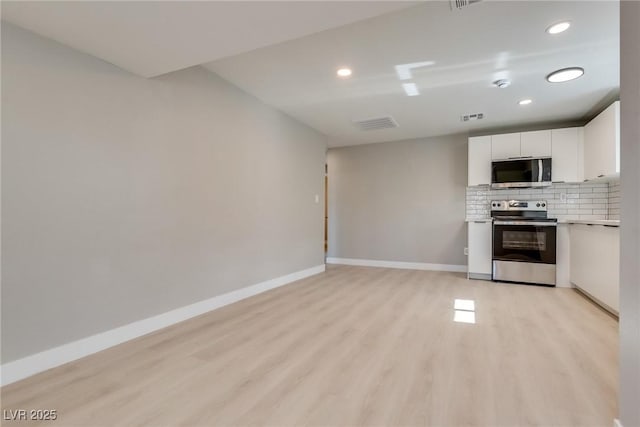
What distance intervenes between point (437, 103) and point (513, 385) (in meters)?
3.12

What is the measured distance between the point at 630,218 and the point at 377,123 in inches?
145

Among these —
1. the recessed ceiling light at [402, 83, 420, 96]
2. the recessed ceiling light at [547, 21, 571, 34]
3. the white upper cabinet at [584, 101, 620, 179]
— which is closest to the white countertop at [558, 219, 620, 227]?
the white upper cabinet at [584, 101, 620, 179]

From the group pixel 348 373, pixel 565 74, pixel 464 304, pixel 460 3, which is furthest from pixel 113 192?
pixel 565 74

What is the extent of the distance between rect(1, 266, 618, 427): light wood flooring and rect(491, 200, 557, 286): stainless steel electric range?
1.17 metres

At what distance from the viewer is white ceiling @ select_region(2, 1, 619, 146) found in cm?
176

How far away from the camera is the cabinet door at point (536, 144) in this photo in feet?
14.4

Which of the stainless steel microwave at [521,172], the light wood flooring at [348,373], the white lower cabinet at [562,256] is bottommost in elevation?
the light wood flooring at [348,373]

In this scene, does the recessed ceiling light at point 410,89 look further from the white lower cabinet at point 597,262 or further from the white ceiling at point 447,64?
the white lower cabinet at point 597,262

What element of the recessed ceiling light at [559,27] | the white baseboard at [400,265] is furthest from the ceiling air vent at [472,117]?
the white baseboard at [400,265]

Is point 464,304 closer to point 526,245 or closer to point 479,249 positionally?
point 479,249

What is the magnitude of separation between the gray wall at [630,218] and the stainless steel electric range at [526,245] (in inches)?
135

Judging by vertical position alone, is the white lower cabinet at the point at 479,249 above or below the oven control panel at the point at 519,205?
below

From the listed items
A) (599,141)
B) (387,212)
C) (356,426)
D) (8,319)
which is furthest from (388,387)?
(387,212)

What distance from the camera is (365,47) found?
257 centimetres
